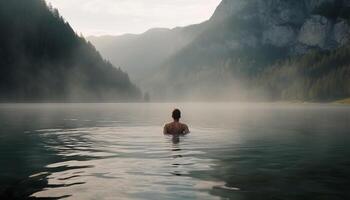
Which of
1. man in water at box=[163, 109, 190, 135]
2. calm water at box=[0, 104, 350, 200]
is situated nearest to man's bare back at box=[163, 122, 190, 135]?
man in water at box=[163, 109, 190, 135]

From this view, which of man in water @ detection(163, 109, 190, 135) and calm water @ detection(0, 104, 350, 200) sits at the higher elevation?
man in water @ detection(163, 109, 190, 135)

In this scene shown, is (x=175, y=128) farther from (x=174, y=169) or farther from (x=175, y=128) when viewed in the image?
(x=174, y=169)

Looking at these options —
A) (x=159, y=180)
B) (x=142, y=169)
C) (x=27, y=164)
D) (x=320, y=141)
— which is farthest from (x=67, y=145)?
(x=320, y=141)

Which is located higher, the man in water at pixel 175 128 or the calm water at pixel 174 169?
the man in water at pixel 175 128

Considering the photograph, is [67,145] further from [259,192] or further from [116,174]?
[259,192]

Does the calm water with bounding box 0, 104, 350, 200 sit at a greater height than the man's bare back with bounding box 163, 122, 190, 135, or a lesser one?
lesser

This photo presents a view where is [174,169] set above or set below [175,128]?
below

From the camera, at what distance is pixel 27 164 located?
2452cm

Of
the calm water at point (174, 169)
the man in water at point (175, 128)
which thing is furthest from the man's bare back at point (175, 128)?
the calm water at point (174, 169)

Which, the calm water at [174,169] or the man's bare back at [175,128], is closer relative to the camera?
the calm water at [174,169]

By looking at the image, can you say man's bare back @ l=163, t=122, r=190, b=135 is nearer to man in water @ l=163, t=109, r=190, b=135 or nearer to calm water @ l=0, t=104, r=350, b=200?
man in water @ l=163, t=109, r=190, b=135

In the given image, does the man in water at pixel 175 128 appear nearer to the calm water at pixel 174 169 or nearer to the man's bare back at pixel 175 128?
the man's bare back at pixel 175 128

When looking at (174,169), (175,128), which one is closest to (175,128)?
(175,128)

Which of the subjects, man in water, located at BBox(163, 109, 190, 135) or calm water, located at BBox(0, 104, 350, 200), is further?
man in water, located at BBox(163, 109, 190, 135)
